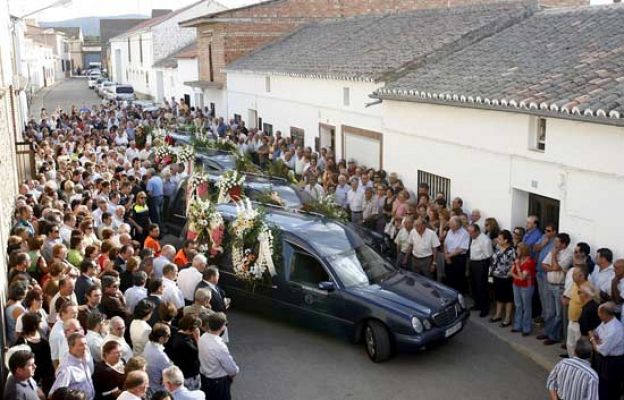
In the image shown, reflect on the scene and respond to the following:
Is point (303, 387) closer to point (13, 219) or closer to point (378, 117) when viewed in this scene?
point (13, 219)

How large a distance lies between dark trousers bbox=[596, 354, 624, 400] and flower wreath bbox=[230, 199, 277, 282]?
4826 mm

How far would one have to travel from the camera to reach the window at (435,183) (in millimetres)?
14531

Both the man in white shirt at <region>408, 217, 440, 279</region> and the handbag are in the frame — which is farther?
the man in white shirt at <region>408, 217, 440, 279</region>

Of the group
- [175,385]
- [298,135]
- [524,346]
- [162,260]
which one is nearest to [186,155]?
[298,135]

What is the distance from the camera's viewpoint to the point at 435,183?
15.0 metres

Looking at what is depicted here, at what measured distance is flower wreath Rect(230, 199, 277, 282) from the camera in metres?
10.9

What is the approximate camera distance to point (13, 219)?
509 inches

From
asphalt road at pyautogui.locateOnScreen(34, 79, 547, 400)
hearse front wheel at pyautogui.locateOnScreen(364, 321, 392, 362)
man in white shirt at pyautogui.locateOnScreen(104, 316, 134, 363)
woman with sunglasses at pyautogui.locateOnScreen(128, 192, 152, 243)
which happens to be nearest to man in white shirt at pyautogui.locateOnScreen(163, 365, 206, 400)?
man in white shirt at pyautogui.locateOnScreen(104, 316, 134, 363)

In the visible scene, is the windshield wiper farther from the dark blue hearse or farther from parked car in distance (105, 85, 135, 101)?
parked car in distance (105, 85, 135, 101)

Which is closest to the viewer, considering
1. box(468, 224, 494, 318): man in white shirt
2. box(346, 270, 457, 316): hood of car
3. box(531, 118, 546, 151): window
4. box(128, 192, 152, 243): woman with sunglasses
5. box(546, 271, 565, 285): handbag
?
box(346, 270, 457, 316): hood of car

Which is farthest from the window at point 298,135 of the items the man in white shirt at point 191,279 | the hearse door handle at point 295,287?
the man in white shirt at point 191,279

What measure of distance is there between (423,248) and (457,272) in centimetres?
69

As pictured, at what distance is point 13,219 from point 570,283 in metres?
9.61

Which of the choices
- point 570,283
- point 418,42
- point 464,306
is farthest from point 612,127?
point 418,42
